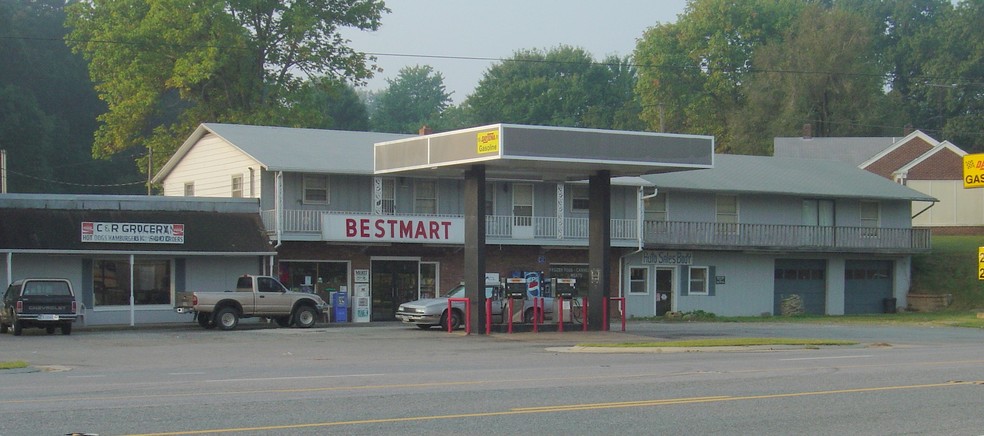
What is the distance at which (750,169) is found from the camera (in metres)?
52.7

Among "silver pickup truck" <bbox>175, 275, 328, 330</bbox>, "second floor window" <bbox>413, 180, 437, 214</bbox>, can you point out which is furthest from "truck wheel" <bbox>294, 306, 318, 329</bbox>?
"second floor window" <bbox>413, 180, 437, 214</bbox>

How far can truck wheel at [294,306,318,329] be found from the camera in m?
36.0

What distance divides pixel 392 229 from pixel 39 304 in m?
12.2

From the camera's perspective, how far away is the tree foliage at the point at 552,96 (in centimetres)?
9812

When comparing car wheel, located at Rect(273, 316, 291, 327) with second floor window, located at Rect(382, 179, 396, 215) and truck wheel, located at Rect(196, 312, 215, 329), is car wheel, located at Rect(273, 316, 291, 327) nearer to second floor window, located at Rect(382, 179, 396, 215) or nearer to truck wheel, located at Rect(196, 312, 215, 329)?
truck wheel, located at Rect(196, 312, 215, 329)

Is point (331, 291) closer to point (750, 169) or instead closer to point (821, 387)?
point (750, 169)

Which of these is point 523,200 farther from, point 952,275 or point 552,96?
point 552,96

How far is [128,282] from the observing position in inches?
1494

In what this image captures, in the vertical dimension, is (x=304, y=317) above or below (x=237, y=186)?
below

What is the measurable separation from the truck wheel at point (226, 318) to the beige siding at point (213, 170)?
608cm

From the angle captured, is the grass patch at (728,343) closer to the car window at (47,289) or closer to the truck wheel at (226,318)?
the truck wheel at (226,318)

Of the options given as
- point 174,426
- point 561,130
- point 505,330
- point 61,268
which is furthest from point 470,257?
point 174,426

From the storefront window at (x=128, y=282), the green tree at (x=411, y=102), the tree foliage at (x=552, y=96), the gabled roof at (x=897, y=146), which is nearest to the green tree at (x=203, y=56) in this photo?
the storefront window at (x=128, y=282)

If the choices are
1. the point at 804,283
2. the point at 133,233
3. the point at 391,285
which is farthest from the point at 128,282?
the point at 804,283
